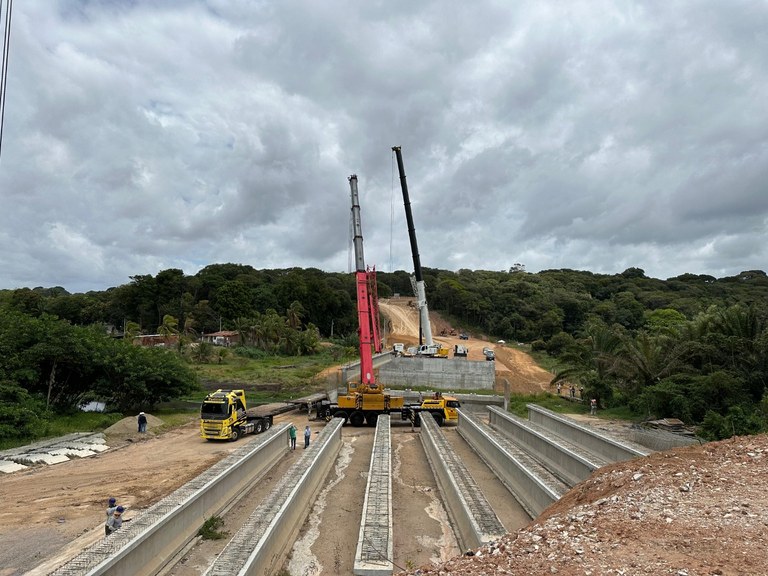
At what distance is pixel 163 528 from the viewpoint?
34.7ft

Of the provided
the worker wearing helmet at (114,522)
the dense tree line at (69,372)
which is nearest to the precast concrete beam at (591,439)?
the worker wearing helmet at (114,522)

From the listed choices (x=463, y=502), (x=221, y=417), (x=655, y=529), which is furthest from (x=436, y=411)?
(x=655, y=529)

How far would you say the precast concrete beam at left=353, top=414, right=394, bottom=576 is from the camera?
9052 millimetres

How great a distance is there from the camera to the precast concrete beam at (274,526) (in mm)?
9211

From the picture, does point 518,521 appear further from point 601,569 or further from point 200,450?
point 200,450

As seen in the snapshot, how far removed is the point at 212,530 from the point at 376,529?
4374 mm

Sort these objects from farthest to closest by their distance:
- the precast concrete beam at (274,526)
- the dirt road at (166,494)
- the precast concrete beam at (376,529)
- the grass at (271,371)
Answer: the grass at (271,371) → the dirt road at (166,494) → the precast concrete beam at (274,526) → the precast concrete beam at (376,529)

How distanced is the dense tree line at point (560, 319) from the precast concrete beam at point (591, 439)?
13.7 ft

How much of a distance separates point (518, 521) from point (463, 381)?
2834cm

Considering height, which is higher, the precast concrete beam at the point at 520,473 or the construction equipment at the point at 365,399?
the construction equipment at the point at 365,399

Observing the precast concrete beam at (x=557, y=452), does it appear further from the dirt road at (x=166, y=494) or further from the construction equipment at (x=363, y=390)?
the construction equipment at (x=363, y=390)

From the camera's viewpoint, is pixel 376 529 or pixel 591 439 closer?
pixel 376 529

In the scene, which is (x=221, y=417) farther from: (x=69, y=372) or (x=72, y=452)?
(x=69, y=372)

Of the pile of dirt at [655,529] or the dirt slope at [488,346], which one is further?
the dirt slope at [488,346]
